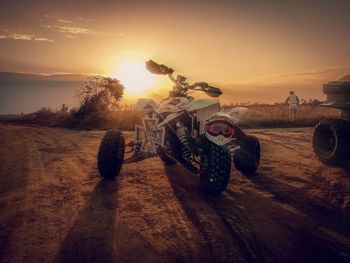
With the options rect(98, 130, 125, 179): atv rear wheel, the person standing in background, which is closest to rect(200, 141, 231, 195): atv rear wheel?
rect(98, 130, 125, 179): atv rear wheel

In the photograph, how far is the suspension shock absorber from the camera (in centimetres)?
526

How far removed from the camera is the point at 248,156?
22.0 feet

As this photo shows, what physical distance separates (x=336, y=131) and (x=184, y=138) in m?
3.70

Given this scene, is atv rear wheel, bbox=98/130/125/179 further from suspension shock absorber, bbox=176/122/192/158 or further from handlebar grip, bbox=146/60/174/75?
handlebar grip, bbox=146/60/174/75

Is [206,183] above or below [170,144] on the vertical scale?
below

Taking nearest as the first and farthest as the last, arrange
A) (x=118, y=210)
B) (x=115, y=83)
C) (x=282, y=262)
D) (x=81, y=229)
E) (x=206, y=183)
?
1. (x=282, y=262)
2. (x=81, y=229)
3. (x=118, y=210)
4. (x=206, y=183)
5. (x=115, y=83)

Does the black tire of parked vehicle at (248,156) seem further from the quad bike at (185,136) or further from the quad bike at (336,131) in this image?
the quad bike at (336,131)

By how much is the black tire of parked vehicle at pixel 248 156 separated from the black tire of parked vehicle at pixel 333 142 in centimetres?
173

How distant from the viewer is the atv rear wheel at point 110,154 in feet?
18.4

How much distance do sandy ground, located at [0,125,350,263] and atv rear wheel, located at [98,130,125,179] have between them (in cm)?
23

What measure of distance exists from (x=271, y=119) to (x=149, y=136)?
48.4 ft

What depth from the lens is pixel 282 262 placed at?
3.09 metres

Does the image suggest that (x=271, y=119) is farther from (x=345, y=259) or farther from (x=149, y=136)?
(x=345, y=259)

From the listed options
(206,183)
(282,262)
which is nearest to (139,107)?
(206,183)
